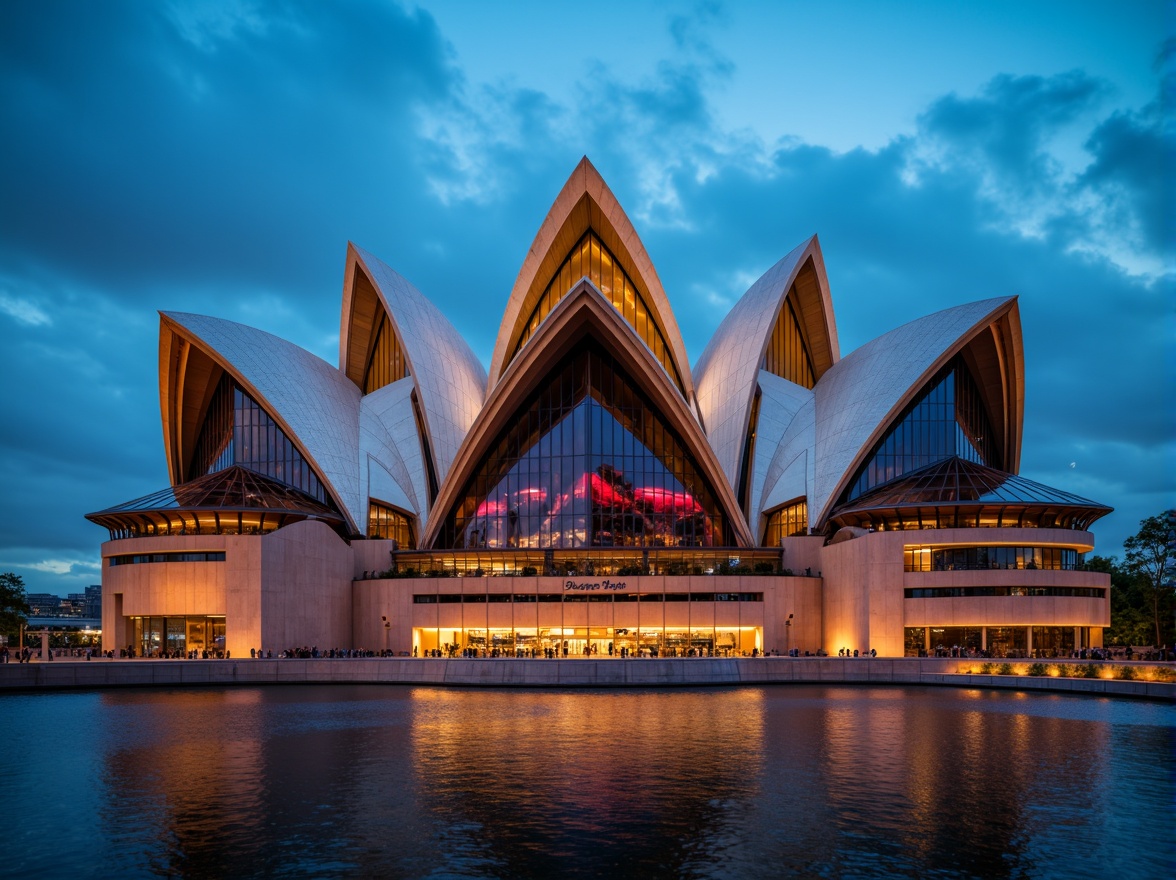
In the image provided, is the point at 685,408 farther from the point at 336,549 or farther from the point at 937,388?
the point at 336,549

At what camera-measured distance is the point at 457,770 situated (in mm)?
19672

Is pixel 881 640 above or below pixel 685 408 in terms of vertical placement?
below

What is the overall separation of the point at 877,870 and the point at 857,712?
54.8 ft

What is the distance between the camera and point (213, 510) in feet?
163

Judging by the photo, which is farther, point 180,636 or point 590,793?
point 180,636

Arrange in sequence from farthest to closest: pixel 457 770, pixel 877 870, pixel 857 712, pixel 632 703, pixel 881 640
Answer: pixel 881 640, pixel 632 703, pixel 857 712, pixel 457 770, pixel 877 870

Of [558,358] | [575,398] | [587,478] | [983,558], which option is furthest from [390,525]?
[983,558]

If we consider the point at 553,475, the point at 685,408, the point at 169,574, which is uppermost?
the point at 685,408

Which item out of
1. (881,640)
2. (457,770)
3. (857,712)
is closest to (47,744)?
(457,770)

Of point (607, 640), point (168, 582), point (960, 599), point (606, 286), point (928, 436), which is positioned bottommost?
point (607, 640)

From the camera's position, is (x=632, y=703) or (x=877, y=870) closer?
(x=877, y=870)

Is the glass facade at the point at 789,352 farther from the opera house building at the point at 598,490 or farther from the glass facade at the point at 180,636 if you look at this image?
the glass facade at the point at 180,636

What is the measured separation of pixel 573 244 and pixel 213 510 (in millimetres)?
25492

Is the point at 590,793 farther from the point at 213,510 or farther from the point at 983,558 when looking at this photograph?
the point at 213,510
